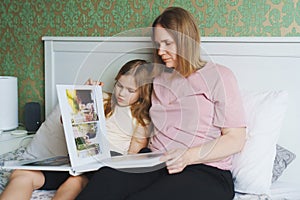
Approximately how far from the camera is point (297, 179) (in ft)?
Answer: 5.88

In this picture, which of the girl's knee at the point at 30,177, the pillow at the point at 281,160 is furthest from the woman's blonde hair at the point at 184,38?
the girl's knee at the point at 30,177

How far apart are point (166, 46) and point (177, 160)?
17.4 inches

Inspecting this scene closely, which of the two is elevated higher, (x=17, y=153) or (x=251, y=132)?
(x=251, y=132)

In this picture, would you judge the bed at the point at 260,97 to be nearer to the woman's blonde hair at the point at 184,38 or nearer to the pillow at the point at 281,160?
the pillow at the point at 281,160

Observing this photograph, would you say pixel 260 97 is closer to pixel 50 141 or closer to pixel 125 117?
pixel 125 117

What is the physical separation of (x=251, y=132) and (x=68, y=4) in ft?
4.23

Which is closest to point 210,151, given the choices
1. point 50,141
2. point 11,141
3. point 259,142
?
point 259,142

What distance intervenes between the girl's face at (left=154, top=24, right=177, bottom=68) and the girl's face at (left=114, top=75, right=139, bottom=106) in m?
0.16

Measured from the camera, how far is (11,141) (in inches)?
90.0

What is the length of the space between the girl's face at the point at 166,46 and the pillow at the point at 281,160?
561 mm

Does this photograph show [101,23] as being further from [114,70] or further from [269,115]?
[269,115]

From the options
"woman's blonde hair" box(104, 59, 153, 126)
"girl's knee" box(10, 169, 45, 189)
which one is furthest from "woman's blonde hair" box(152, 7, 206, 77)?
"girl's knee" box(10, 169, 45, 189)

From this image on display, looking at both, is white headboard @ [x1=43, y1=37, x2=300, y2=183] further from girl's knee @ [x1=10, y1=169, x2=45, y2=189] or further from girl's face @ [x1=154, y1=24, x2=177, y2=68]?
girl's knee @ [x1=10, y1=169, x2=45, y2=189]

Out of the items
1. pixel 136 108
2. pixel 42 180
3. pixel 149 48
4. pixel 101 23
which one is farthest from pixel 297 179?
pixel 101 23
